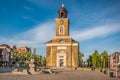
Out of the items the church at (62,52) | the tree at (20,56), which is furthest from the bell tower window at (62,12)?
the tree at (20,56)

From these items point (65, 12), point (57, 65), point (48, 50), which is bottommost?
point (57, 65)

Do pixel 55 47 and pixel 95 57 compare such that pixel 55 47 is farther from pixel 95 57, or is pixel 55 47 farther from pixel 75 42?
pixel 95 57

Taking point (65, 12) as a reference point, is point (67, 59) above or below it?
below

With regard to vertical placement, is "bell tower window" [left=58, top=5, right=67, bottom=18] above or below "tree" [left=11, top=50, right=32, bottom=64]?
above

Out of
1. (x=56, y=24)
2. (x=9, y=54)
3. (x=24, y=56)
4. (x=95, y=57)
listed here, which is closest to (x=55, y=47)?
(x=56, y=24)

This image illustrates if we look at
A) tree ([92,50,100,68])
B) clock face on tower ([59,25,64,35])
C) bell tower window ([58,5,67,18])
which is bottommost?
tree ([92,50,100,68])

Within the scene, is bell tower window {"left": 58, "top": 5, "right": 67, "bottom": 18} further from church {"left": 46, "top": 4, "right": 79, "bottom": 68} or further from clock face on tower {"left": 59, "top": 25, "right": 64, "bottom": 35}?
church {"left": 46, "top": 4, "right": 79, "bottom": 68}

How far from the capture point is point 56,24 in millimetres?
75250

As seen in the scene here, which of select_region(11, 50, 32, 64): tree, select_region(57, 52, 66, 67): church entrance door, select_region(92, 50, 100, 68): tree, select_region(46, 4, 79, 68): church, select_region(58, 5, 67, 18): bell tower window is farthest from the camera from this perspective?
select_region(11, 50, 32, 64): tree

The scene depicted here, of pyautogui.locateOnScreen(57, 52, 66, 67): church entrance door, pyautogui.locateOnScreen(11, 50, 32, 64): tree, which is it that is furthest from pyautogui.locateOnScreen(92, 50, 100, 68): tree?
pyautogui.locateOnScreen(11, 50, 32, 64): tree

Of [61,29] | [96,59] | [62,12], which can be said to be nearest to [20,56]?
[61,29]

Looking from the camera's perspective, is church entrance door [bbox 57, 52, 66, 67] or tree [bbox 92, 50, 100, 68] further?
tree [bbox 92, 50, 100, 68]

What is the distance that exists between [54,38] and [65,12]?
32.2 ft

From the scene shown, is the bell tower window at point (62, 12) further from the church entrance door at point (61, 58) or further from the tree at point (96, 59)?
the tree at point (96, 59)
